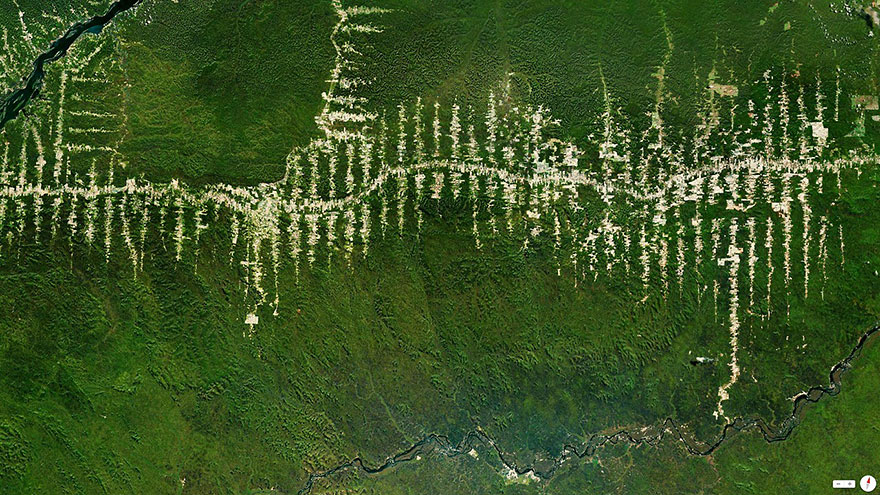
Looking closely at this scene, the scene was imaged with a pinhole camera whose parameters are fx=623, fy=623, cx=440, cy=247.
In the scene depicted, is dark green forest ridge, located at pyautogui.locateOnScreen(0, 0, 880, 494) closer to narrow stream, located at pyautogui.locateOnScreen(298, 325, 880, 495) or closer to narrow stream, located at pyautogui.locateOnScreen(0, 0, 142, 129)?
narrow stream, located at pyautogui.locateOnScreen(298, 325, 880, 495)

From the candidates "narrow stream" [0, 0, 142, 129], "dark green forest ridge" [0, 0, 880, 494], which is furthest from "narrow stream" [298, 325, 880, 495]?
"narrow stream" [0, 0, 142, 129]

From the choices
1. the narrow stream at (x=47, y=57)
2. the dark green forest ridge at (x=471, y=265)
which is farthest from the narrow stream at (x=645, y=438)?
the narrow stream at (x=47, y=57)

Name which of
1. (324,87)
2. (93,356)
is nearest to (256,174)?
(324,87)

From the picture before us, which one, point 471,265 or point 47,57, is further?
point 47,57

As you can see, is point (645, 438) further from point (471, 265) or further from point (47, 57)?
point (47, 57)

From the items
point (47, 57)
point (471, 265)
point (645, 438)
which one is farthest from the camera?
point (47, 57)

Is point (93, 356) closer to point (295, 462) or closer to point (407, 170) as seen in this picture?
point (295, 462)

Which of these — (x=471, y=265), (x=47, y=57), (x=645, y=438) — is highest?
(x=47, y=57)

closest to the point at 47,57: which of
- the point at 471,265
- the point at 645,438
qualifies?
the point at 471,265

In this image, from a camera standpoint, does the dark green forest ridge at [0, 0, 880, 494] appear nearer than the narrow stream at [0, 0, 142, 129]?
Yes
